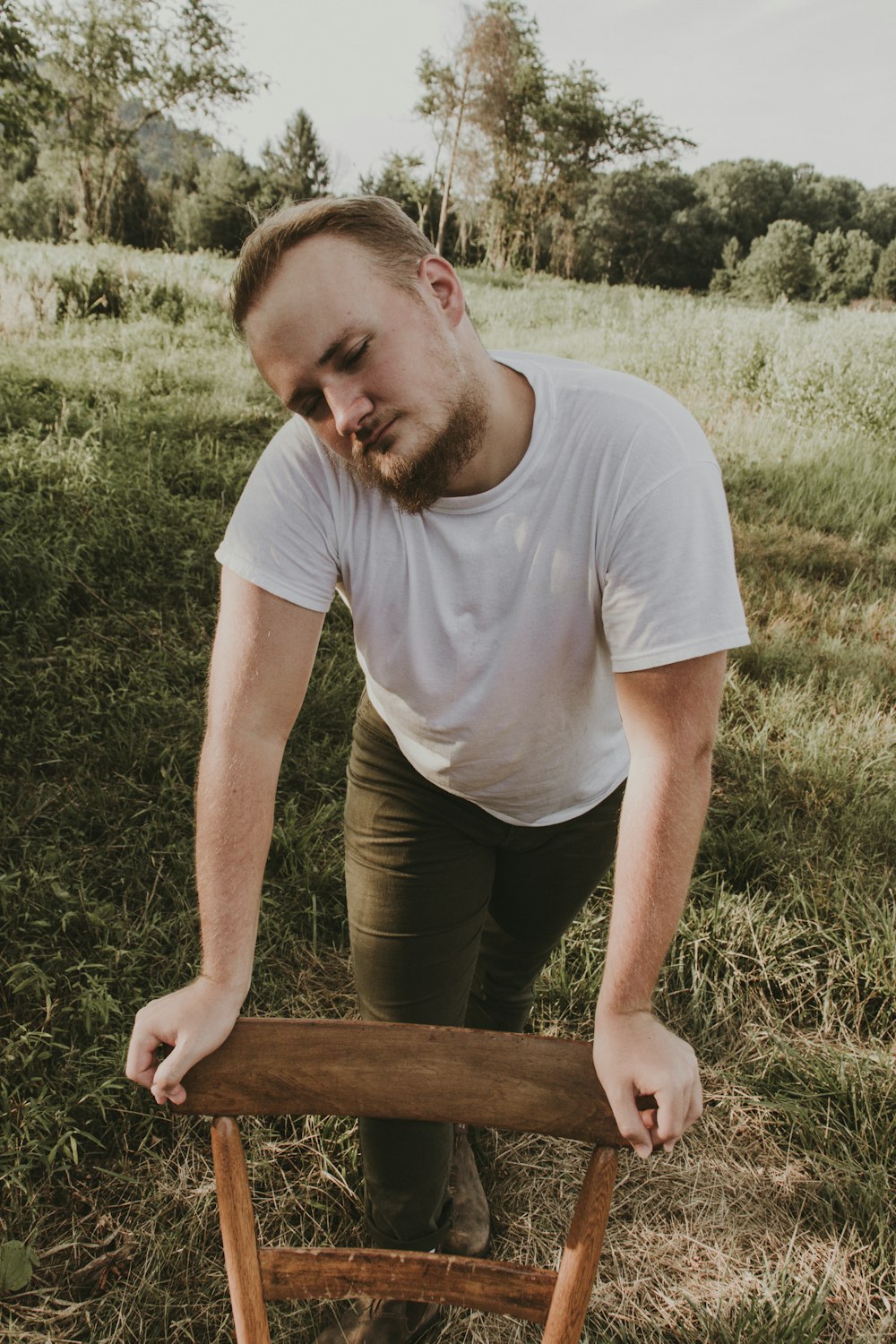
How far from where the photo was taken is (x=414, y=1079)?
3.04 ft

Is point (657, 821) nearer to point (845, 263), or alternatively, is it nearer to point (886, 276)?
point (886, 276)

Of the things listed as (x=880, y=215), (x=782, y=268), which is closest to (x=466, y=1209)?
(x=782, y=268)

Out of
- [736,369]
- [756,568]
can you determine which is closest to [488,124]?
[736,369]

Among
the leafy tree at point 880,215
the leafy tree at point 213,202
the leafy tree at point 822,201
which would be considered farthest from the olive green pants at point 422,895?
the leafy tree at point 822,201

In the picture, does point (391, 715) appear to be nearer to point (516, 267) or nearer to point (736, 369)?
point (736, 369)

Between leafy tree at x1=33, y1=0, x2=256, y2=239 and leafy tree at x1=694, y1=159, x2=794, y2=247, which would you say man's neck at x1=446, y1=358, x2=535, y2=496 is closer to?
leafy tree at x1=33, y1=0, x2=256, y2=239

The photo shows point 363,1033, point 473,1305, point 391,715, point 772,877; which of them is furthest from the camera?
point 772,877

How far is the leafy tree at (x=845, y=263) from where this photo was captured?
69.3 feet

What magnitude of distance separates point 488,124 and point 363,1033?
2904 centimetres

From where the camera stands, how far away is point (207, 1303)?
1730 millimetres

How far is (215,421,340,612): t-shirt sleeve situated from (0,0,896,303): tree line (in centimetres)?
2077

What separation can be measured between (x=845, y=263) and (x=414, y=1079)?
27.1 m

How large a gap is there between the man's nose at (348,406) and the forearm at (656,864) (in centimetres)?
65

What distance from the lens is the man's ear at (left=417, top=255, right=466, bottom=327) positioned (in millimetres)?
1264
